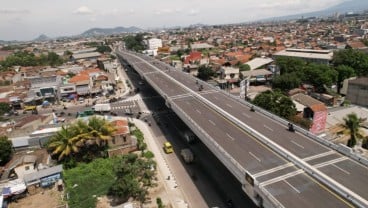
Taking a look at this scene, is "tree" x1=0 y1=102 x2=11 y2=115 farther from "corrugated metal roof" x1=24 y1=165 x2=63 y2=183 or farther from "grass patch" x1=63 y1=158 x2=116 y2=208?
"grass patch" x1=63 y1=158 x2=116 y2=208

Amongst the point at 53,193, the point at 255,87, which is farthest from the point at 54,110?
the point at 255,87

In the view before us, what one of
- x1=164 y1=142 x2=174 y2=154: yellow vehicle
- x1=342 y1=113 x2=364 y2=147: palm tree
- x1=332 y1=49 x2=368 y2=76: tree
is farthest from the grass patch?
x1=332 y1=49 x2=368 y2=76: tree

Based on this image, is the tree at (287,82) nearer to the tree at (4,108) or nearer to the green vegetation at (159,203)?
the green vegetation at (159,203)

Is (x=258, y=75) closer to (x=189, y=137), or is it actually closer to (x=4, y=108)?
(x=189, y=137)

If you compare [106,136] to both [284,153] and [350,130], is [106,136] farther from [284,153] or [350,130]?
[350,130]

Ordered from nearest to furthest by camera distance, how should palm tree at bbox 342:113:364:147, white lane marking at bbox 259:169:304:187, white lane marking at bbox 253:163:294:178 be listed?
white lane marking at bbox 259:169:304:187 → white lane marking at bbox 253:163:294:178 → palm tree at bbox 342:113:364:147

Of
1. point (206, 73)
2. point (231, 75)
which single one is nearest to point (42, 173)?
point (206, 73)
